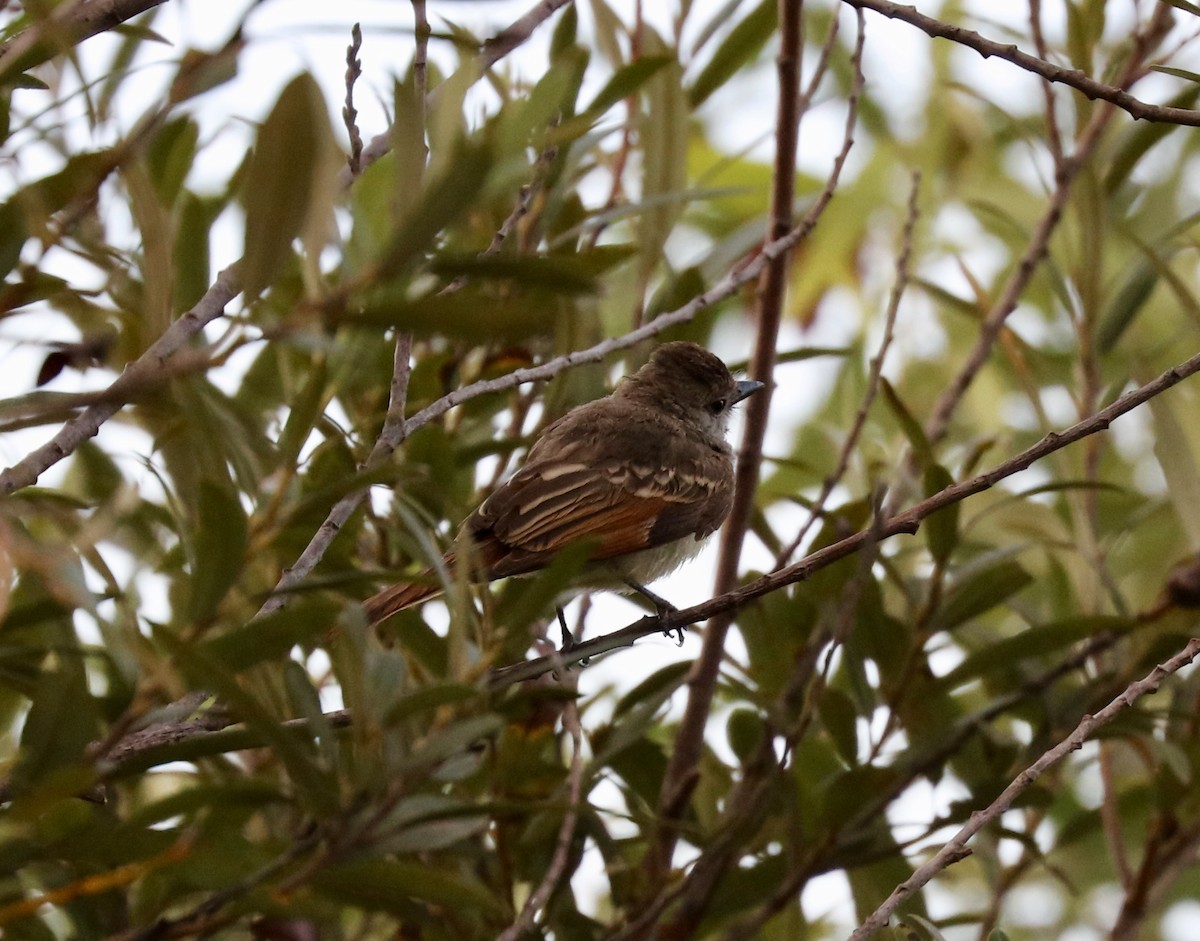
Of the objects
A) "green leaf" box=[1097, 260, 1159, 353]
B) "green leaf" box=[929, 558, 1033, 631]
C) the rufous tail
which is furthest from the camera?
"green leaf" box=[1097, 260, 1159, 353]

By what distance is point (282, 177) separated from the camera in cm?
174

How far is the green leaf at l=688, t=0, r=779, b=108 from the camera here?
3.98 m

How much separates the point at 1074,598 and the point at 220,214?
7.88 ft

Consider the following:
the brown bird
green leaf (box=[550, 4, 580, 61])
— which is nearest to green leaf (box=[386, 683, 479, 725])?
the brown bird

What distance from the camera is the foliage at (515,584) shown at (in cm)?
192

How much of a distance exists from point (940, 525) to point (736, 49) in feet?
4.50

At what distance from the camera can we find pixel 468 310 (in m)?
1.68

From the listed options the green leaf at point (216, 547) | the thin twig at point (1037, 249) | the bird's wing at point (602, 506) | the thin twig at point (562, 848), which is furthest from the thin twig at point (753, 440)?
the green leaf at point (216, 547)

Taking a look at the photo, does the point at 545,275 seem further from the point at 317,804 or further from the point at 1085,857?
the point at 1085,857

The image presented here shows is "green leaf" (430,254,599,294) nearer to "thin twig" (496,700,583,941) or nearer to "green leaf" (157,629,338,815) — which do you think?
"green leaf" (157,629,338,815)

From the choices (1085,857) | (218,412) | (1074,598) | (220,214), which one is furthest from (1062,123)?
(218,412)

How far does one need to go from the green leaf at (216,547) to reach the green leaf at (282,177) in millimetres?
303

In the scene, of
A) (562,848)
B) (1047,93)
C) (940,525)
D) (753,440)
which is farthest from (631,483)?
(562,848)

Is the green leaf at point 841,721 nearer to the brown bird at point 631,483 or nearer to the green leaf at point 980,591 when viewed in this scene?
the green leaf at point 980,591
